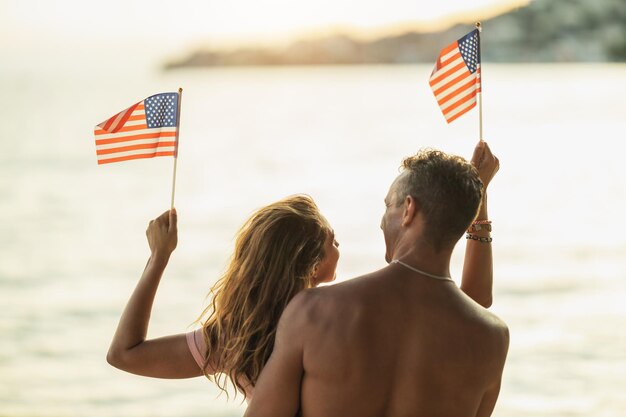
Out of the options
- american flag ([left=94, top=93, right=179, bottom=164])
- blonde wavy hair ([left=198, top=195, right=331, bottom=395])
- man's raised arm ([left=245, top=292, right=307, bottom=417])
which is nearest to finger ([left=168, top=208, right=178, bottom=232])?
blonde wavy hair ([left=198, top=195, right=331, bottom=395])

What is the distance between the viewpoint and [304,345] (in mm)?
2531

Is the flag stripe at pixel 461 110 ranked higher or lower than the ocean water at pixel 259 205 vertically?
higher

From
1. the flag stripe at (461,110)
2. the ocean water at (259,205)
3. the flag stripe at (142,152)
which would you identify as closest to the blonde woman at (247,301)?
the flag stripe at (142,152)

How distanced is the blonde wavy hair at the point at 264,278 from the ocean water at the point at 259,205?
6012 mm

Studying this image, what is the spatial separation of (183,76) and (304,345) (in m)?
81.9

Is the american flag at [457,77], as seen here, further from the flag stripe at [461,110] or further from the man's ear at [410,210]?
the man's ear at [410,210]

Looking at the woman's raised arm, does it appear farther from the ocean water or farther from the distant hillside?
the distant hillside

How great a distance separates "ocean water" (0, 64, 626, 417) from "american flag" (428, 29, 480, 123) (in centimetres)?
499

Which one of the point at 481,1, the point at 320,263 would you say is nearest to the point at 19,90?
the point at 481,1

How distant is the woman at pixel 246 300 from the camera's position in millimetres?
2799

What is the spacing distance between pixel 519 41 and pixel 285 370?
6644cm

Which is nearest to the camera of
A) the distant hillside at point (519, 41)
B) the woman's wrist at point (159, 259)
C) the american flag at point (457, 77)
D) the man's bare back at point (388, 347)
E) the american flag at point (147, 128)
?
the man's bare back at point (388, 347)

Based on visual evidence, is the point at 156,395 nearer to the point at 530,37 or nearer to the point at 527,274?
the point at 527,274

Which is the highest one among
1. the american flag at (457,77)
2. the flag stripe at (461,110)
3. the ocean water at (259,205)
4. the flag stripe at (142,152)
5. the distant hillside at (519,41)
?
the distant hillside at (519,41)
